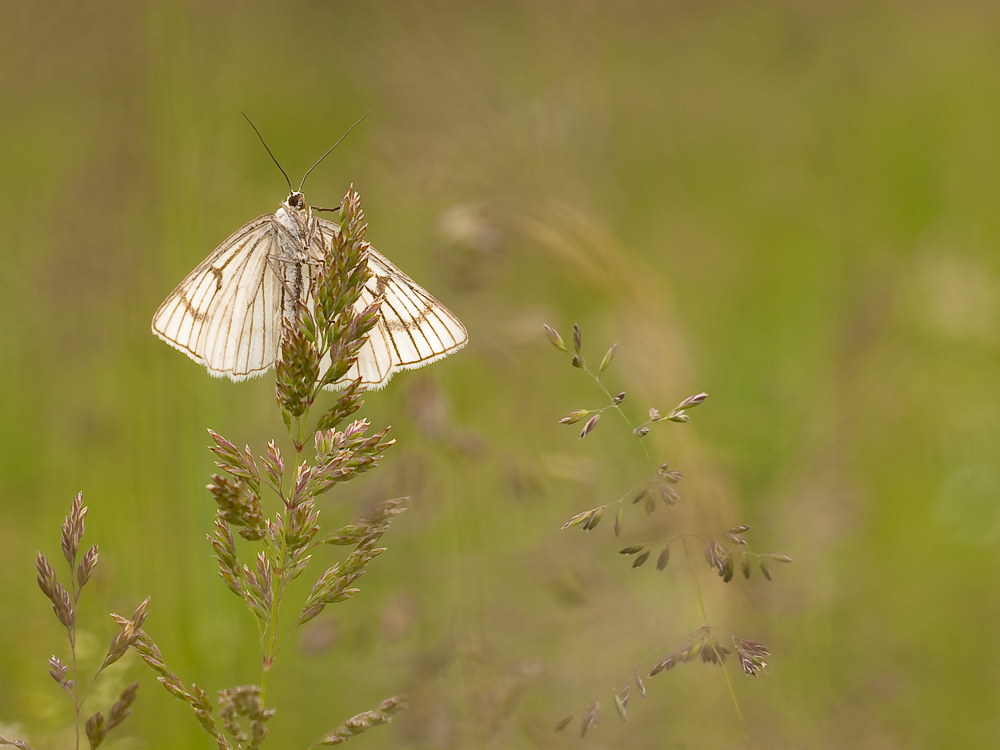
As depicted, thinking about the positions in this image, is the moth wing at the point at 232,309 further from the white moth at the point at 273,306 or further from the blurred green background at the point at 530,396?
the blurred green background at the point at 530,396

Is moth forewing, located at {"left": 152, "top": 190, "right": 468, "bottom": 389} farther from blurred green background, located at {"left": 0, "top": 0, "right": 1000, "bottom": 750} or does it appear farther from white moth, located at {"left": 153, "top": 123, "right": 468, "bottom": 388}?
blurred green background, located at {"left": 0, "top": 0, "right": 1000, "bottom": 750}

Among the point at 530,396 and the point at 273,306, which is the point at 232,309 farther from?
the point at 530,396

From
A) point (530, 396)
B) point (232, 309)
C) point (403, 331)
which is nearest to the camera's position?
point (403, 331)

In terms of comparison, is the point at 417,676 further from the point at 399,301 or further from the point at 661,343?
the point at 661,343

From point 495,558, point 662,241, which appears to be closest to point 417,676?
point 495,558

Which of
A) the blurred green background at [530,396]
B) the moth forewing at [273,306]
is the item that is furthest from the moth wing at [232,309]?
the blurred green background at [530,396]

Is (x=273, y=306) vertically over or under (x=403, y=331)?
over

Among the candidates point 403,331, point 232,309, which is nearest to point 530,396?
point 403,331
